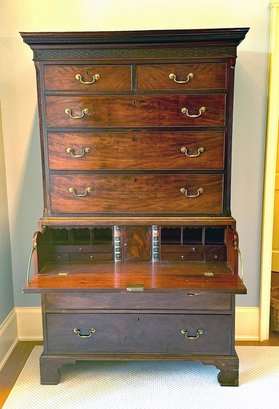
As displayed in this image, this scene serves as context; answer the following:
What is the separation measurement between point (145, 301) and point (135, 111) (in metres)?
0.98

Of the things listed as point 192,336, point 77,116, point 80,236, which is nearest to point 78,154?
point 77,116

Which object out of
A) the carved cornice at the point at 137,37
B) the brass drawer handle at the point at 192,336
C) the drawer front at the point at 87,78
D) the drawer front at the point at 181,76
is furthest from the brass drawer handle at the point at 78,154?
the brass drawer handle at the point at 192,336

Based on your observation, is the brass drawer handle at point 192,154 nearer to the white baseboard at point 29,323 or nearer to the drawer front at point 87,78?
the drawer front at point 87,78

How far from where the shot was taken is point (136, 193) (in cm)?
205

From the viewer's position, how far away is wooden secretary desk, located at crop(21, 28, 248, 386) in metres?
1.93

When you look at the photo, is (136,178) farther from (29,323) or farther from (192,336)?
(29,323)

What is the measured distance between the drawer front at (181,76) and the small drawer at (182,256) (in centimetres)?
92

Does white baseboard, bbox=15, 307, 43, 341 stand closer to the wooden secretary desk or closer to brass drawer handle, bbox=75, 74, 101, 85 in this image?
the wooden secretary desk

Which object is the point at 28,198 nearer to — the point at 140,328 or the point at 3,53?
the point at 3,53

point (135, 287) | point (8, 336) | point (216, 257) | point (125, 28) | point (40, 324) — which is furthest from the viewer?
point (40, 324)

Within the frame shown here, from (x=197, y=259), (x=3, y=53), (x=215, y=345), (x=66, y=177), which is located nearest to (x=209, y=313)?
(x=215, y=345)

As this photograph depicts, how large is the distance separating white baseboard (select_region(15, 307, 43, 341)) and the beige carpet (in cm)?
27

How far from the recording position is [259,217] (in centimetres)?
250

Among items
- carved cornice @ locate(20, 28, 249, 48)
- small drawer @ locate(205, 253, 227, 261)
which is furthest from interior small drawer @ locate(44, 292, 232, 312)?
carved cornice @ locate(20, 28, 249, 48)
